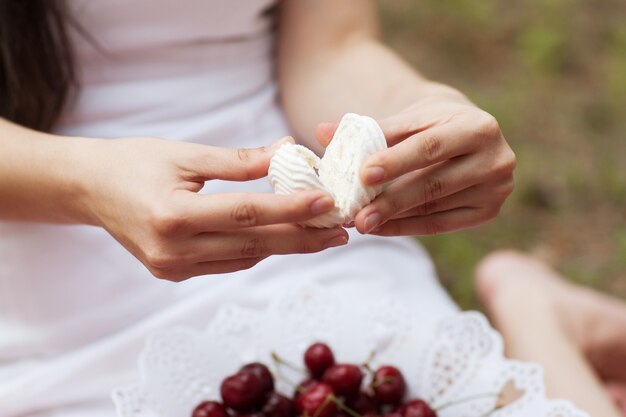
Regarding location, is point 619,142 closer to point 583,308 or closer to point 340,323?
point 583,308

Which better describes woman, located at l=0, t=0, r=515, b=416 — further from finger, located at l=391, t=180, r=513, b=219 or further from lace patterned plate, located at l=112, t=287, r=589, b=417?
lace patterned plate, located at l=112, t=287, r=589, b=417

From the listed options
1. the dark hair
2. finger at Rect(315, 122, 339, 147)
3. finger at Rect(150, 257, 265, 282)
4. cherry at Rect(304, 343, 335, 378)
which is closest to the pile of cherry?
cherry at Rect(304, 343, 335, 378)

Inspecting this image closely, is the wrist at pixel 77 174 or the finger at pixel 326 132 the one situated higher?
the wrist at pixel 77 174

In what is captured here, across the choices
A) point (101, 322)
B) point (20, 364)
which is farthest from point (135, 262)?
point (20, 364)

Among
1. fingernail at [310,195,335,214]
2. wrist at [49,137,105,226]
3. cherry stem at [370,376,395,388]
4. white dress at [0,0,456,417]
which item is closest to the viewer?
fingernail at [310,195,335,214]

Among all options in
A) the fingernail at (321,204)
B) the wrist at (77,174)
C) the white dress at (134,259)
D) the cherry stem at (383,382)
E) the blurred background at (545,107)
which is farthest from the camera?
the blurred background at (545,107)

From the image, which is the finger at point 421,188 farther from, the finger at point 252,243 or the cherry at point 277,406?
the cherry at point 277,406

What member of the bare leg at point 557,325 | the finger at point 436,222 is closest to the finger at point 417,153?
the finger at point 436,222

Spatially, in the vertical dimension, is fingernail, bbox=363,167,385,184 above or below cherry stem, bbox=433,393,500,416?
above
